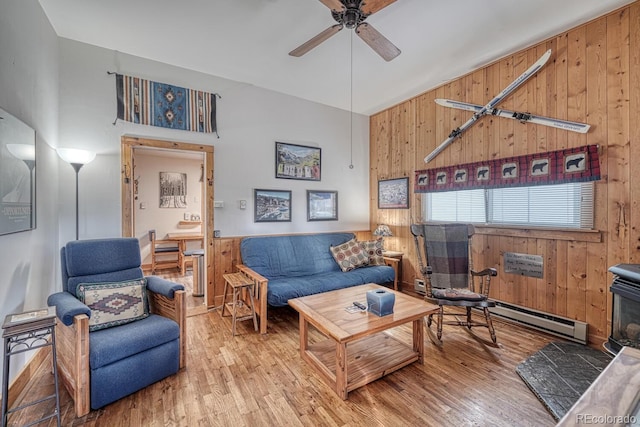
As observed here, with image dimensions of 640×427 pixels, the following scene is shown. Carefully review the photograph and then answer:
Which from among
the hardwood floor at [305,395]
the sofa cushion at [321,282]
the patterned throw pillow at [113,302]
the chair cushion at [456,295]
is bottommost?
the hardwood floor at [305,395]

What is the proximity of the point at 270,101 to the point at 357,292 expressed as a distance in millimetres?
2915

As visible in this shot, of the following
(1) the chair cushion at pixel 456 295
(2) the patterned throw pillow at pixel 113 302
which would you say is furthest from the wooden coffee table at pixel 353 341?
(2) the patterned throw pillow at pixel 113 302

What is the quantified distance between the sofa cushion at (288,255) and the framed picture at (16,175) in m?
2.01

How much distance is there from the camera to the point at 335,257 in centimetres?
389

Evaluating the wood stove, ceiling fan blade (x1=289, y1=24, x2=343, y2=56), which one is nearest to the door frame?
ceiling fan blade (x1=289, y1=24, x2=343, y2=56)

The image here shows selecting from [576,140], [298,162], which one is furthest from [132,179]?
[576,140]

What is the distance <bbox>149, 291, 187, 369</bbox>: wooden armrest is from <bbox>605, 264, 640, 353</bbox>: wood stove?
323 cm

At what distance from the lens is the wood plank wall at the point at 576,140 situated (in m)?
Answer: 2.31

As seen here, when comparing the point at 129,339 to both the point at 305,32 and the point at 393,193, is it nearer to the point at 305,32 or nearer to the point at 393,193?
the point at 305,32

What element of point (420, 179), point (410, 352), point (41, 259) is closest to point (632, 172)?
point (420, 179)

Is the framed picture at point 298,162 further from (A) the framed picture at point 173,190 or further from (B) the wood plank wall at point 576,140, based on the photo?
(A) the framed picture at point 173,190

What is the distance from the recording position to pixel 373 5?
6.18ft

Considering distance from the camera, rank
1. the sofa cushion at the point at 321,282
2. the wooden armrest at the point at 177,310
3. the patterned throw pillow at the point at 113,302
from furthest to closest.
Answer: the sofa cushion at the point at 321,282 < the wooden armrest at the point at 177,310 < the patterned throw pillow at the point at 113,302

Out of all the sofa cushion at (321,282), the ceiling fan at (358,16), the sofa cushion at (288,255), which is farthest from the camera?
the sofa cushion at (288,255)
